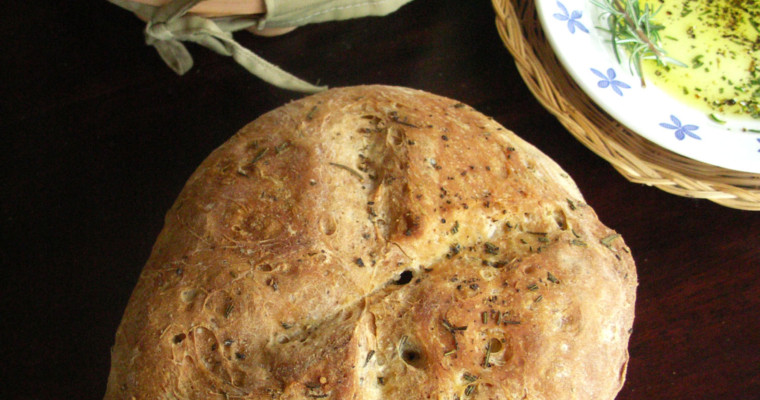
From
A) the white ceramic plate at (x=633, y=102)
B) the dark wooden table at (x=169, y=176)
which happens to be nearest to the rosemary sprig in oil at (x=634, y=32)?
the white ceramic plate at (x=633, y=102)

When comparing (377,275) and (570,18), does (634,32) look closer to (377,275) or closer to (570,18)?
(570,18)

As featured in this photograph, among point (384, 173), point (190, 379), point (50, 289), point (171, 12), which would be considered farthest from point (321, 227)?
point (50, 289)

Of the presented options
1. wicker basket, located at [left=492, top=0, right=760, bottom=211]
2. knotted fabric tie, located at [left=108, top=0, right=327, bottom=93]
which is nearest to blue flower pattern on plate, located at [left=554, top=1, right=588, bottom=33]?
wicker basket, located at [left=492, top=0, right=760, bottom=211]

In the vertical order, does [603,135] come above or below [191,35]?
below

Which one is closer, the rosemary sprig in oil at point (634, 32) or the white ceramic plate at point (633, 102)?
the white ceramic plate at point (633, 102)

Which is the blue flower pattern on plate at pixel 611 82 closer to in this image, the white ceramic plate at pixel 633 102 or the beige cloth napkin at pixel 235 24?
the white ceramic plate at pixel 633 102

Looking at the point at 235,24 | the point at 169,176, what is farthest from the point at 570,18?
the point at 169,176
